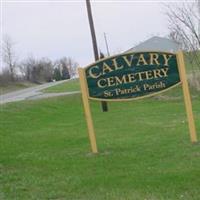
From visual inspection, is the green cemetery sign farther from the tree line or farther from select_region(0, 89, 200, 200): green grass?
the tree line

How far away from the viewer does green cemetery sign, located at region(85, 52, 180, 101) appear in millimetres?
10078

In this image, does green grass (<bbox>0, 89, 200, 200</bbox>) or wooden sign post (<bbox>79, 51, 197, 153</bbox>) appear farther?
wooden sign post (<bbox>79, 51, 197, 153</bbox>)

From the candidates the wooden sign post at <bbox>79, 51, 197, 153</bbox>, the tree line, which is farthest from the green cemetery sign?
the tree line

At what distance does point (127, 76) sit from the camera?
396 inches

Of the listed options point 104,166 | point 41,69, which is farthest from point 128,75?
point 41,69

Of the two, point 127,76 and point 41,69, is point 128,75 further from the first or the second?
point 41,69

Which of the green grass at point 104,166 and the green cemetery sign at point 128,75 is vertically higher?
the green cemetery sign at point 128,75

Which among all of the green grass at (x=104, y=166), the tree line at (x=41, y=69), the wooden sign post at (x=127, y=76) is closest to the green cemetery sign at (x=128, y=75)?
the wooden sign post at (x=127, y=76)

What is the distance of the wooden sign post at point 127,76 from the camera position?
396 inches

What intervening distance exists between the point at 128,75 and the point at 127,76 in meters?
0.03

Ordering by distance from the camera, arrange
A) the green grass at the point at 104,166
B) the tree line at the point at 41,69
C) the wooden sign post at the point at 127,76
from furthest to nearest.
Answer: the tree line at the point at 41,69 → the wooden sign post at the point at 127,76 → the green grass at the point at 104,166

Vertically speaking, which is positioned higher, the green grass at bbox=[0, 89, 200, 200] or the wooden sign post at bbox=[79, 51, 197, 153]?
the wooden sign post at bbox=[79, 51, 197, 153]

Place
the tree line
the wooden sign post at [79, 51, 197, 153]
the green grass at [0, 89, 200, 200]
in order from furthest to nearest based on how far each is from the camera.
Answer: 1. the tree line
2. the wooden sign post at [79, 51, 197, 153]
3. the green grass at [0, 89, 200, 200]

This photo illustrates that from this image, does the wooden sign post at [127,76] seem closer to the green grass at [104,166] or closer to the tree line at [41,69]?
the green grass at [104,166]
